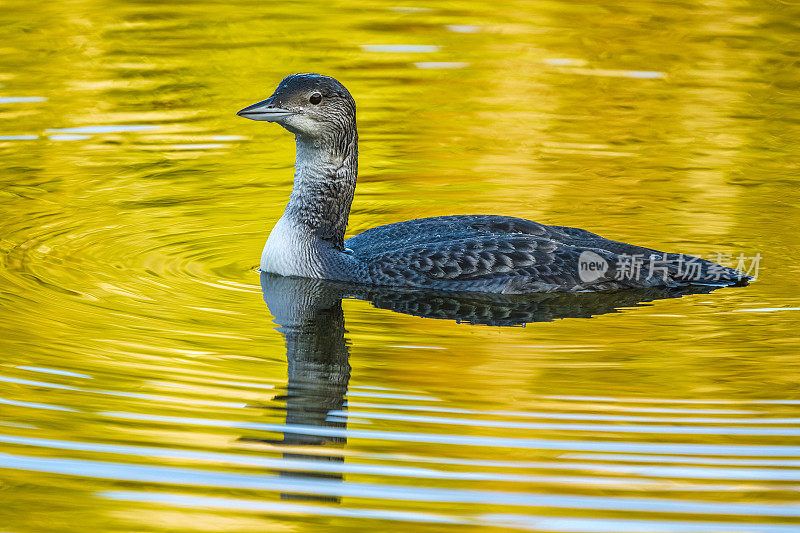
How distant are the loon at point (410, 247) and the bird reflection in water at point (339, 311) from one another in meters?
0.07

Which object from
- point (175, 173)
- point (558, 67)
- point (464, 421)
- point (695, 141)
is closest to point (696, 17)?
point (558, 67)

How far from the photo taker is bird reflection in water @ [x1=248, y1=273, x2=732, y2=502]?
6527mm

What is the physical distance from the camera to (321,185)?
27.6 ft

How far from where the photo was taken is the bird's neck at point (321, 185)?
838cm

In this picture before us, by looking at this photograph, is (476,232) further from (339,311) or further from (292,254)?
(292,254)

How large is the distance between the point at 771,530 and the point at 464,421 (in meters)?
1.49

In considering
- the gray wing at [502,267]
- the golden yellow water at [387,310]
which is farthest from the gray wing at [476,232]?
the golden yellow water at [387,310]

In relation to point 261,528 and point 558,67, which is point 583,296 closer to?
point 261,528

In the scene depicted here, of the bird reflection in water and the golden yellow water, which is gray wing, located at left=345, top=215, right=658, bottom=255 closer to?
the bird reflection in water

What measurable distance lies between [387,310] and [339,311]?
10.7 inches

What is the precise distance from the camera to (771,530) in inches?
196

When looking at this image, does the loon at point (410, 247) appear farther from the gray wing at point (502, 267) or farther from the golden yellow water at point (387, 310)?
the golden yellow water at point (387, 310)

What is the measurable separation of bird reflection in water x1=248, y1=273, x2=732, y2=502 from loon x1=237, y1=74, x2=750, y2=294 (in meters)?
0.07

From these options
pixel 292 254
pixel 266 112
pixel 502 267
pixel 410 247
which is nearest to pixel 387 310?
pixel 410 247
